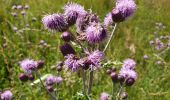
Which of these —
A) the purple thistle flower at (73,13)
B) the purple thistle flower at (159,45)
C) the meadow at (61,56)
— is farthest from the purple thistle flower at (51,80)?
the purple thistle flower at (159,45)

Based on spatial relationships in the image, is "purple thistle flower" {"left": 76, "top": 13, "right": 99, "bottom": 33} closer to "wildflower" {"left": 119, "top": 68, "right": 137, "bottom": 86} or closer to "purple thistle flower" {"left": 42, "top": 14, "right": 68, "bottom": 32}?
"purple thistle flower" {"left": 42, "top": 14, "right": 68, "bottom": 32}

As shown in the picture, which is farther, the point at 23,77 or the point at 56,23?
the point at 23,77

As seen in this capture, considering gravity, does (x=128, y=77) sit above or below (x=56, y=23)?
below

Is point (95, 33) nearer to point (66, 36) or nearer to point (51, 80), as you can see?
point (66, 36)

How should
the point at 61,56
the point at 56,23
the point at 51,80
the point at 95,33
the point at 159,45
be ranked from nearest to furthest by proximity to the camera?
the point at 95,33
the point at 56,23
the point at 51,80
the point at 61,56
the point at 159,45

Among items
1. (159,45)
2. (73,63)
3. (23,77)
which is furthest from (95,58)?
(159,45)

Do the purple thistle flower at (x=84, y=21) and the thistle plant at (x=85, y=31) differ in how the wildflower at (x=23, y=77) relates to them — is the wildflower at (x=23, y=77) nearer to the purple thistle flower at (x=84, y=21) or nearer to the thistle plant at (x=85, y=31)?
the thistle plant at (x=85, y=31)

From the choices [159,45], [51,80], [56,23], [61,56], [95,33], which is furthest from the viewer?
[159,45]

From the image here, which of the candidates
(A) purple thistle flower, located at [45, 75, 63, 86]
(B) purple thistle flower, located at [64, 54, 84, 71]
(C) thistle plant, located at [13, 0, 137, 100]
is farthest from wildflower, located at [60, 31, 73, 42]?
(A) purple thistle flower, located at [45, 75, 63, 86]
